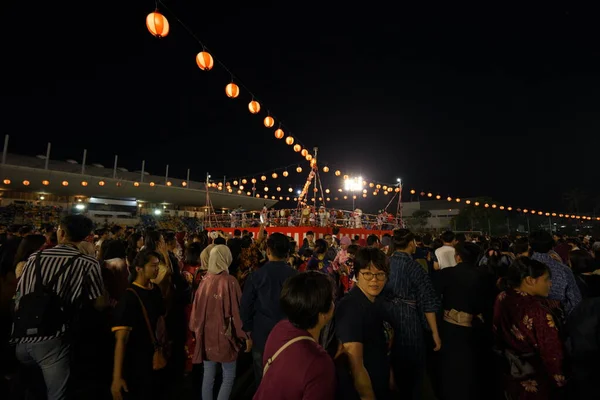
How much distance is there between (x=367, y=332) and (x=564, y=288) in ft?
9.13

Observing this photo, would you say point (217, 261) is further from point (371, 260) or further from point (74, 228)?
point (371, 260)

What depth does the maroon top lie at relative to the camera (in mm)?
1159

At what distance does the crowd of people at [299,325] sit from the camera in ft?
5.30

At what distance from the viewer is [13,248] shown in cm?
400

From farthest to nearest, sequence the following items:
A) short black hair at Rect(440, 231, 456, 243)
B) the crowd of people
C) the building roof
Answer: the building roof
short black hair at Rect(440, 231, 456, 243)
the crowd of people

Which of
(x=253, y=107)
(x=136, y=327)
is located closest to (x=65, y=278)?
(x=136, y=327)

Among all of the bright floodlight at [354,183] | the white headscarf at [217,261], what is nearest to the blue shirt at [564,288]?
the white headscarf at [217,261]

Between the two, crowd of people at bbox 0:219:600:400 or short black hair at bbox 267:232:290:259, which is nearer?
crowd of people at bbox 0:219:600:400

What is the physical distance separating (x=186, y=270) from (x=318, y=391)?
421cm

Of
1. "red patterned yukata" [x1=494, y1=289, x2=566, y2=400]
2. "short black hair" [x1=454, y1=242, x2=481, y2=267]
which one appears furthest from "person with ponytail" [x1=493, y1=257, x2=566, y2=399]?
"short black hair" [x1=454, y1=242, x2=481, y2=267]

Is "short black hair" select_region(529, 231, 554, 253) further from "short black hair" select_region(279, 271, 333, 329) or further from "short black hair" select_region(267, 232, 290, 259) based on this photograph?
"short black hair" select_region(279, 271, 333, 329)

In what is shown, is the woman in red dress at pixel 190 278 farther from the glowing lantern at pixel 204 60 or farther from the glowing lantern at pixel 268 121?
the glowing lantern at pixel 268 121

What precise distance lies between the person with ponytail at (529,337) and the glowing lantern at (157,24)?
21.3 ft

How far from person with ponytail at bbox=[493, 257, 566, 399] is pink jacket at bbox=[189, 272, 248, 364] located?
2.36m
